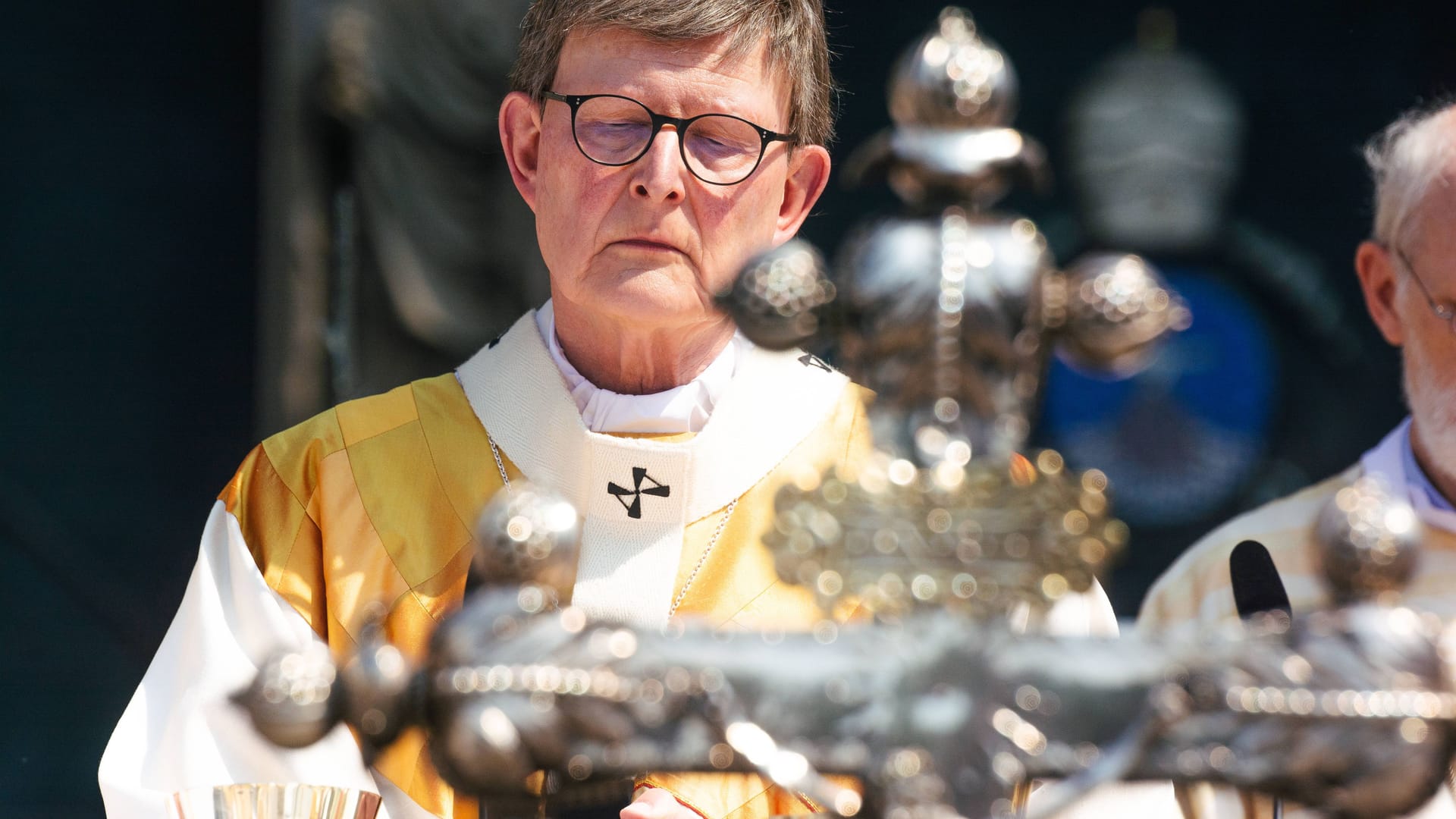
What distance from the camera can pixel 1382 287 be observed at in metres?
→ 2.53

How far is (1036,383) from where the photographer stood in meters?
1.18

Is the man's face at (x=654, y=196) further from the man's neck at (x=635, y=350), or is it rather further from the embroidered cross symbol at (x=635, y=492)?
the embroidered cross symbol at (x=635, y=492)

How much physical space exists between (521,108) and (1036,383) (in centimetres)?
113

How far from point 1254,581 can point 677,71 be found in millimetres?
1063

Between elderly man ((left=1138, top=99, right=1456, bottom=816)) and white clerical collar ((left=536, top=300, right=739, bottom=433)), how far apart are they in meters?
0.69

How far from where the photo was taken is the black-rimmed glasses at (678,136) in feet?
6.02

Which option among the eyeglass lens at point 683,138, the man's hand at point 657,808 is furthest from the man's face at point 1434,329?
the man's hand at point 657,808

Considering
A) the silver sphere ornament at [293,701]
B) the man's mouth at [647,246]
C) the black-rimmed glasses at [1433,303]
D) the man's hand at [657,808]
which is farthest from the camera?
the black-rimmed glasses at [1433,303]

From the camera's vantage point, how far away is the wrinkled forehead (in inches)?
74.1

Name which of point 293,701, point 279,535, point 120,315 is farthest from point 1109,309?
point 120,315

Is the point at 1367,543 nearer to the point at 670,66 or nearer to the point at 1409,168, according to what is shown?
the point at 670,66

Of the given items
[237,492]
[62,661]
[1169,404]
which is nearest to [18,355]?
[62,661]

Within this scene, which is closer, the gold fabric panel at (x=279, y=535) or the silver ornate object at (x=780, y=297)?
the silver ornate object at (x=780, y=297)

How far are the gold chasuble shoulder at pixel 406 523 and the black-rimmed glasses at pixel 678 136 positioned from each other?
1.31 feet
